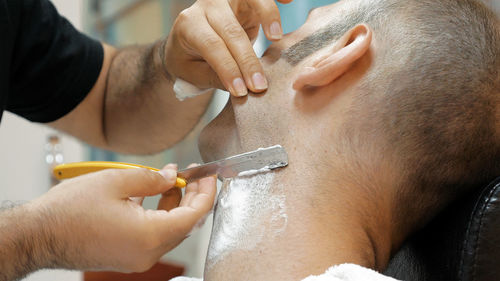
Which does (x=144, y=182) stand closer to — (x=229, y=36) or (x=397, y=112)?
(x=229, y=36)

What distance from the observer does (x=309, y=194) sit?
2.79 feet

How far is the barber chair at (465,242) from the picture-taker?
0.80 metres

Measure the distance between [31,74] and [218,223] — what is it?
910mm

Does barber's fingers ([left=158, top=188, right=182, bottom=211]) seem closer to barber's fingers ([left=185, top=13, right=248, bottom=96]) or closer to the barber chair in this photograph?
barber's fingers ([left=185, top=13, right=248, bottom=96])

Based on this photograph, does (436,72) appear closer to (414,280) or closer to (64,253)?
(414,280)

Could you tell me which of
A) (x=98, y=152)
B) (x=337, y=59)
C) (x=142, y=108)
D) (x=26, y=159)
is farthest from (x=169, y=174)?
(x=98, y=152)

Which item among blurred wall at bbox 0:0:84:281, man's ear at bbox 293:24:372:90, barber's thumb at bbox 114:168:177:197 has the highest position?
man's ear at bbox 293:24:372:90

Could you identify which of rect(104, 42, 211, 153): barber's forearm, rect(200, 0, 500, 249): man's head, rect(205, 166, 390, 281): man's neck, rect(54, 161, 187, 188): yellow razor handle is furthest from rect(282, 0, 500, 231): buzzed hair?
rect(104, 42, 211, 153): barber's forearm

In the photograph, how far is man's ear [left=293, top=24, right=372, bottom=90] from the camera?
2.79 feet

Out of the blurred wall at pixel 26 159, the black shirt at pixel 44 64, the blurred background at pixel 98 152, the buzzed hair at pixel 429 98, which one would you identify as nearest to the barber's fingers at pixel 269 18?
the buzzed hair at pixel 429 98

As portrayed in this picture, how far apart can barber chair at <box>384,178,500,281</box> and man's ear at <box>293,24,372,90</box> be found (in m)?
0.33

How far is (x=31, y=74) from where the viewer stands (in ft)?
4.80

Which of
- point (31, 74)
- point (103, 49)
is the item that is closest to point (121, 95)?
point (103, 49)

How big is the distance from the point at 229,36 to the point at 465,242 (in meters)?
0.62
